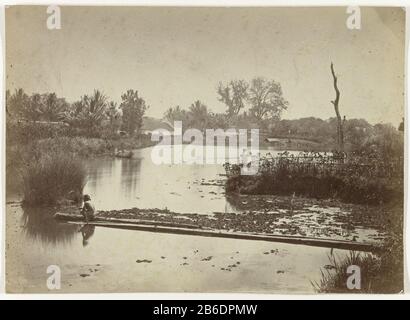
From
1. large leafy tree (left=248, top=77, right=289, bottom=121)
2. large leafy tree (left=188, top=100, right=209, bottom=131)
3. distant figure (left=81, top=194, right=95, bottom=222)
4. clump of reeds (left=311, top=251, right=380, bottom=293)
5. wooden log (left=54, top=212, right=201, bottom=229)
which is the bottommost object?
clump of reeds (left=311, top=251, right=380, bottom=293)

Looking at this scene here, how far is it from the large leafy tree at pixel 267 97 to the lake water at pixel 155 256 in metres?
0.83

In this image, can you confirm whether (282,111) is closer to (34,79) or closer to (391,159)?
(391,159)

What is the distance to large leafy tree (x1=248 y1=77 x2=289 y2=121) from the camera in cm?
464

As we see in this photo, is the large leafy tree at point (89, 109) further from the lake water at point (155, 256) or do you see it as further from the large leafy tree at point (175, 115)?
the lake water at point (155, 256)

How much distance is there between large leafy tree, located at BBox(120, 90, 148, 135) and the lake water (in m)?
0.52

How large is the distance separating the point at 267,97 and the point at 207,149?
2.30ft

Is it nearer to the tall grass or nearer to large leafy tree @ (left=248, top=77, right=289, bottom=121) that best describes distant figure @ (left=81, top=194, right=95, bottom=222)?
the tall grass

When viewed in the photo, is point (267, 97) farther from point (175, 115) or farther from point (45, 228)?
point (45, 228)

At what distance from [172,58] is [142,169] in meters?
1.02

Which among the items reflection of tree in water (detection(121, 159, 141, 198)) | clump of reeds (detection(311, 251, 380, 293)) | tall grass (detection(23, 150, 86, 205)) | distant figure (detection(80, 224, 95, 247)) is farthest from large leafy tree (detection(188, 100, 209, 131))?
clump of reeds (detection(311, 251, 380, 293))

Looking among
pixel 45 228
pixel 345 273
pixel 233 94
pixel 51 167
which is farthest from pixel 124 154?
pixel 345 273

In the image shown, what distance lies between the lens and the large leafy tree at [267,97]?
4.64m

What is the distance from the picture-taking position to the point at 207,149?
470 cm
